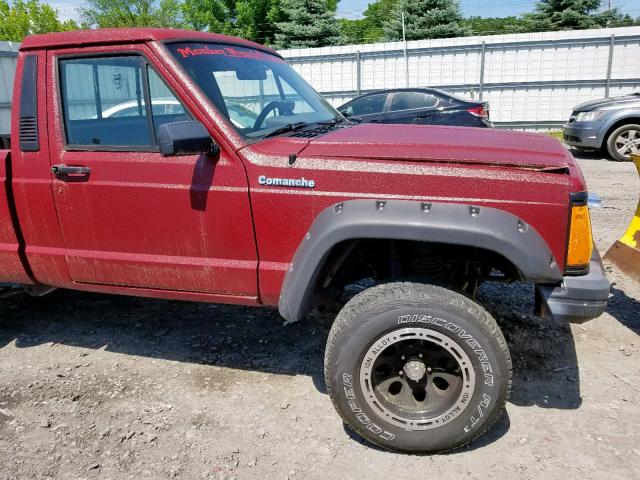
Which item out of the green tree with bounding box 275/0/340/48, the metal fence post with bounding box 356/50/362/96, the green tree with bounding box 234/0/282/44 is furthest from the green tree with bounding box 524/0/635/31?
the green tree with bounding box 234/0/282/44

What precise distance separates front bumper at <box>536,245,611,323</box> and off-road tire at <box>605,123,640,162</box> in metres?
9.38

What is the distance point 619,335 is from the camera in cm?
368

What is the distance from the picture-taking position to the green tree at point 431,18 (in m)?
24.7

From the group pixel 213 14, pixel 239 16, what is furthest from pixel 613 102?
pixel 213 14

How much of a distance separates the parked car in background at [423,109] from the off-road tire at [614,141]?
256cm

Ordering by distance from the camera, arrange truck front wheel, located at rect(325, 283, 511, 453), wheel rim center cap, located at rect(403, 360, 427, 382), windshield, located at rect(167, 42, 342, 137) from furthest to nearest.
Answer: windshield, located at rect(167, 42, 342, 137)
wheel rim center cap, located at rect(403, 360, 427, 382)
truck front wheel, located at rect(325, 283, 511, 453)

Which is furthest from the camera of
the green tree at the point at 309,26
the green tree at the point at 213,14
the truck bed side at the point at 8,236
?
the green tree at the point at 213,14

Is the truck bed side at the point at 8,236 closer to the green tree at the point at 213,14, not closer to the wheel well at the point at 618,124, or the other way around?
the wheel well at the point at 618,124

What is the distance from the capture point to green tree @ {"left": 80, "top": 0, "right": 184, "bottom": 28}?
43.8m

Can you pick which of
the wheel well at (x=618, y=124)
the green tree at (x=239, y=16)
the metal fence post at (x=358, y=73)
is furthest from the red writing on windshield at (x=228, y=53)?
the green tree at (x=239, y=16)

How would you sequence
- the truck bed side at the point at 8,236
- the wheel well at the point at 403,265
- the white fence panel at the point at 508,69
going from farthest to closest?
the white fence panel at the point at 508,69 < the truck bed side at the point at 8,236 < the wheel well at the point at 403,265

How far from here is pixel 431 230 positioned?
236cm

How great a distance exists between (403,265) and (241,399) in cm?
124

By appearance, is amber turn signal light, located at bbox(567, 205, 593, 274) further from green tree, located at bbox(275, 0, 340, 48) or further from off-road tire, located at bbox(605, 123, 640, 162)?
green tree, located at bbox(275, 0, 340, 48)
